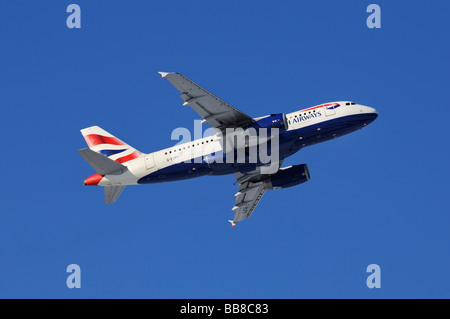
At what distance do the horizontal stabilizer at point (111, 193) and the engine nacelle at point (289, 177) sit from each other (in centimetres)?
1525

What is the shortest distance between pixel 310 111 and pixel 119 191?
1914 centimetres

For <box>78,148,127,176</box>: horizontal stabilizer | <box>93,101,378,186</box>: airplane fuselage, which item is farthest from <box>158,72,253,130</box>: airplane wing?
<box>78,148,127,176</box>: horizontal stabilizer

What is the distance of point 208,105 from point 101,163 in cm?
1096

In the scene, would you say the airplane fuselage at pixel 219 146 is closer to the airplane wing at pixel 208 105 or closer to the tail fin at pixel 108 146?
the tail fin at pixel 108 146

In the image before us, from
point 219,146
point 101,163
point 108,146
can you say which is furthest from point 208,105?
point 108,146

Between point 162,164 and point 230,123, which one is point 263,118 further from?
point 162,164

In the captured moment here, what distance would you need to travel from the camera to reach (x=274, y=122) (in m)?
65.2

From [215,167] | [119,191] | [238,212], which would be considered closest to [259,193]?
[238,212]

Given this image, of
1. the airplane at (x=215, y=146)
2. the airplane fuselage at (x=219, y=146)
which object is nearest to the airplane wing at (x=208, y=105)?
the airplane at (x=215, y=146)

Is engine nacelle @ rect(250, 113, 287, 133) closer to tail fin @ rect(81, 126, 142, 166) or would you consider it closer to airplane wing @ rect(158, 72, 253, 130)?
airplane wing @ rect(158, 72, 253, 130)

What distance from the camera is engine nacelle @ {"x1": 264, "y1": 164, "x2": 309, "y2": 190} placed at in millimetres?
73250

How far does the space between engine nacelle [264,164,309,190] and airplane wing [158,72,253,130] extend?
9616mm

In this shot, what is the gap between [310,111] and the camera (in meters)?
66.8

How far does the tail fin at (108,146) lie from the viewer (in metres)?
69.9
